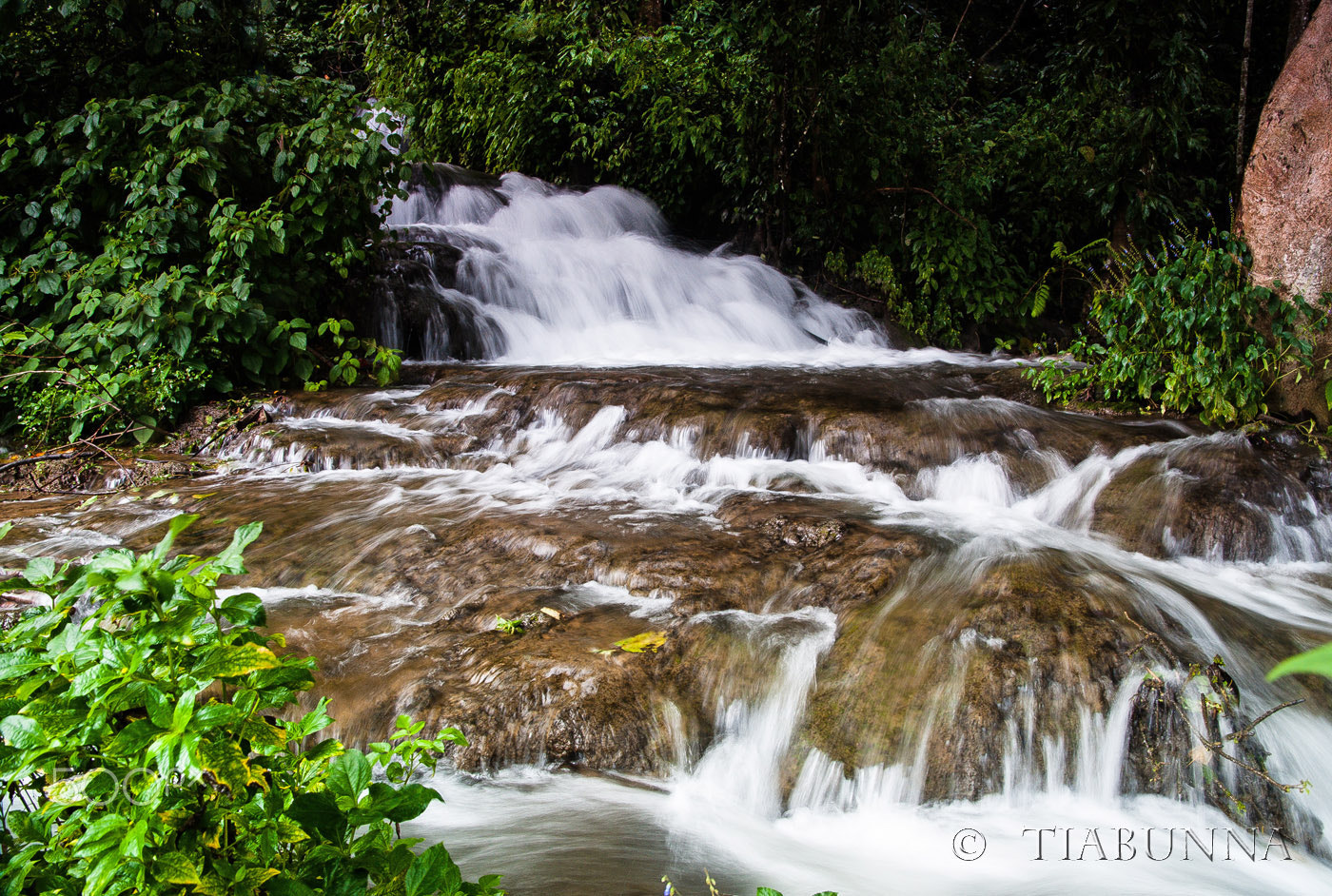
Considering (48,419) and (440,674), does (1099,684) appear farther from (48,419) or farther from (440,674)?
(48,419)

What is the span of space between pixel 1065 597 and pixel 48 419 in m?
6.52

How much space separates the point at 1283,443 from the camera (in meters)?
4.89

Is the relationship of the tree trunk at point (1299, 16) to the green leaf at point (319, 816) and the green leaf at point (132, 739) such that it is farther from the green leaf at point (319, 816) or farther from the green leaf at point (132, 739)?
the green leaf at point (132, 739)

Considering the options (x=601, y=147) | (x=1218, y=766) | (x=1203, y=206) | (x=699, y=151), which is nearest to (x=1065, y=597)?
(x=1218, y=766)

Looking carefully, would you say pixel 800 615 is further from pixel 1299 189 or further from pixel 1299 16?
pixel 1299 16

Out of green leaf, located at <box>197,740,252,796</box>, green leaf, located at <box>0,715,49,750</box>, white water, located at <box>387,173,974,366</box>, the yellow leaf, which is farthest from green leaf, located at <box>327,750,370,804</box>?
white water, located at <box>387,173,974,366</box>

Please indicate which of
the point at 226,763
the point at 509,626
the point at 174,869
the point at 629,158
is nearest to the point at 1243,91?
the point at 629,158

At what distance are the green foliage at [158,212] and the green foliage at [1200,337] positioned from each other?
18.1ft

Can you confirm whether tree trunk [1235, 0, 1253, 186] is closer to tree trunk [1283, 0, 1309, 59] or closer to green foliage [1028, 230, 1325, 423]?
tree trunk [1283, 0, 1309, 59]

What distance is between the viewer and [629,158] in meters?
11.3

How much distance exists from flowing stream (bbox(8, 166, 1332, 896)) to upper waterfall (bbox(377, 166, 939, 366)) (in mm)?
1888

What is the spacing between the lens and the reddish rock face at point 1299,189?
211 inches

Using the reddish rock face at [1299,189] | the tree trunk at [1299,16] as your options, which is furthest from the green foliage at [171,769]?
the tree trunk at [1299,16]

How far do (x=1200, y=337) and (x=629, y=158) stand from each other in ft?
25.6
